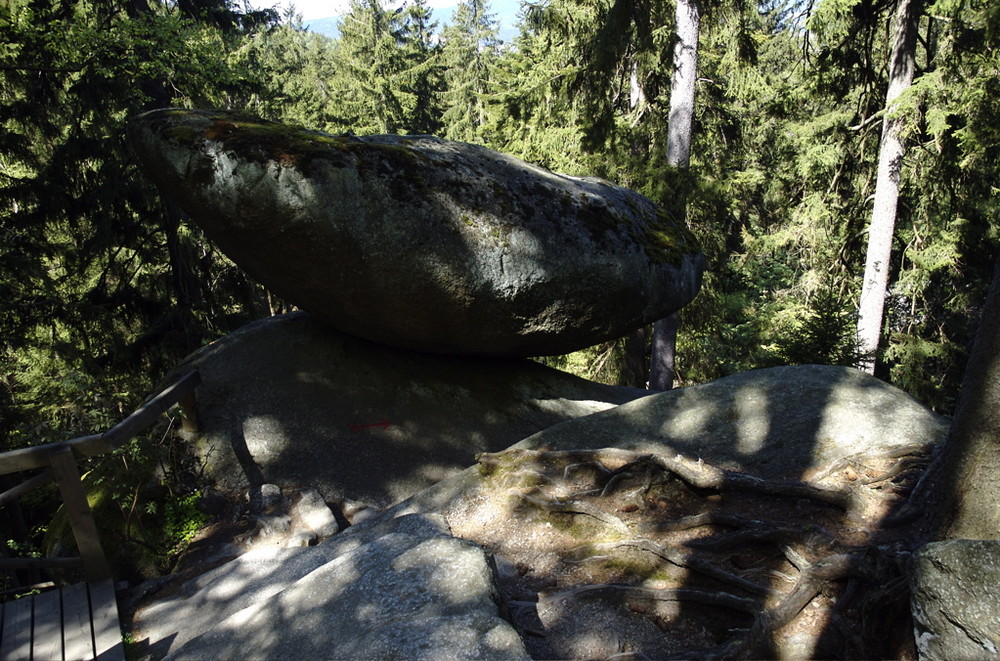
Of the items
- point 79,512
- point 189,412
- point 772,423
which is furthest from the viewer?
point 189,412

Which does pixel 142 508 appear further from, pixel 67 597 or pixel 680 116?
pixel 680 116

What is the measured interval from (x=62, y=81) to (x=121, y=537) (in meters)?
8.47

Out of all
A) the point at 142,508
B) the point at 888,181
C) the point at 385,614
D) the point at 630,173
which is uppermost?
the point at 630,173

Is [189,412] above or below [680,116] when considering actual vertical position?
below

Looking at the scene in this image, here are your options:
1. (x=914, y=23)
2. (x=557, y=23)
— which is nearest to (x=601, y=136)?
(x=557, y=23)

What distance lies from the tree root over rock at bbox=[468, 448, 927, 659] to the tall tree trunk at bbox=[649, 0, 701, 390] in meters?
Result: 6.96

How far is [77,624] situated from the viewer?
4016 mm

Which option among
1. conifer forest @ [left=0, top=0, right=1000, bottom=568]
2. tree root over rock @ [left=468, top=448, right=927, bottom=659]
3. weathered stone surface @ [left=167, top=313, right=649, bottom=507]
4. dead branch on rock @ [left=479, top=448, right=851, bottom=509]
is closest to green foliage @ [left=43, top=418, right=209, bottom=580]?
weathered stone surface @ [left=167, top=313, right=649, bottom=507]

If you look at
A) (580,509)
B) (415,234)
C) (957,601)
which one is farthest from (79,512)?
(957,601)

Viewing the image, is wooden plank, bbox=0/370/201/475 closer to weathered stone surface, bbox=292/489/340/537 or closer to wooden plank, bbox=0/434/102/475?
wooden plank, bbox=0/434/102/475

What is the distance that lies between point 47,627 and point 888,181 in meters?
13.4

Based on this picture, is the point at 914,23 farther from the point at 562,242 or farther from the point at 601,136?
the point at 562,242

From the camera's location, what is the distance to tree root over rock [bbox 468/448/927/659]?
2.90m

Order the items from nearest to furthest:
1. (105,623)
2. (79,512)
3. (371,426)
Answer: (105,623) → (79,512) → (371,426)
